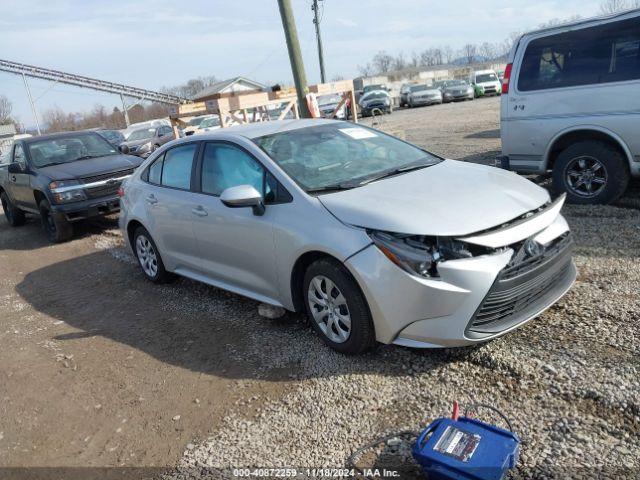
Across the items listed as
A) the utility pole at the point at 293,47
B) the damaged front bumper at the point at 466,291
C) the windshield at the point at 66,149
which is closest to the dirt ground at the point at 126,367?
the damaged front bumper at the point at 466,291

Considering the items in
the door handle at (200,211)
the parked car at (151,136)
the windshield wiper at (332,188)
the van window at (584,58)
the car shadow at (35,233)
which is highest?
the van window at (584,58)

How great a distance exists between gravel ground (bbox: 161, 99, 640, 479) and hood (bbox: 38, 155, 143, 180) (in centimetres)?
597

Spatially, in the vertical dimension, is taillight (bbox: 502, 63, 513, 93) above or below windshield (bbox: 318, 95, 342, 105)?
above

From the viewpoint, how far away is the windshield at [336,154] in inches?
158

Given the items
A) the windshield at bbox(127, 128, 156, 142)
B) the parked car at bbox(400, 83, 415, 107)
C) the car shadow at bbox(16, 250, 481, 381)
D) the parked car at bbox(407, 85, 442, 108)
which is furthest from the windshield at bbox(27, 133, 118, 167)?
the parked car at bbox(400, 83, 415, 107)

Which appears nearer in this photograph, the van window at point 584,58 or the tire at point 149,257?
the van window at point 584,58

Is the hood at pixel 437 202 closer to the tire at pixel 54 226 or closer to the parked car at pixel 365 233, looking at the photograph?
the parked car at pixel 365 233

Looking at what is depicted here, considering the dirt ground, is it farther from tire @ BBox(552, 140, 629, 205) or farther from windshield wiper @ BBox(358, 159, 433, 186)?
tire @ BBox(552, 140, 629, 205)

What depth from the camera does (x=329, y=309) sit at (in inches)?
145

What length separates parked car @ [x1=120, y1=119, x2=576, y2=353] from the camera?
10.3 feet

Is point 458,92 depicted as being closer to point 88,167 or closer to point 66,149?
point 66,149

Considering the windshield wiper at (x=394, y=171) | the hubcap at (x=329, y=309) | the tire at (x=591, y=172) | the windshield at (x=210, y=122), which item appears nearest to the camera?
the hubcap at (x=329, y=309)

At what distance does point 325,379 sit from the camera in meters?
3.50

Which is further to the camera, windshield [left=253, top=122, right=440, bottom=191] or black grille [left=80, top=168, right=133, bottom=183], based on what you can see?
black grille [left=80, top=168, right=133, bottom=183]
